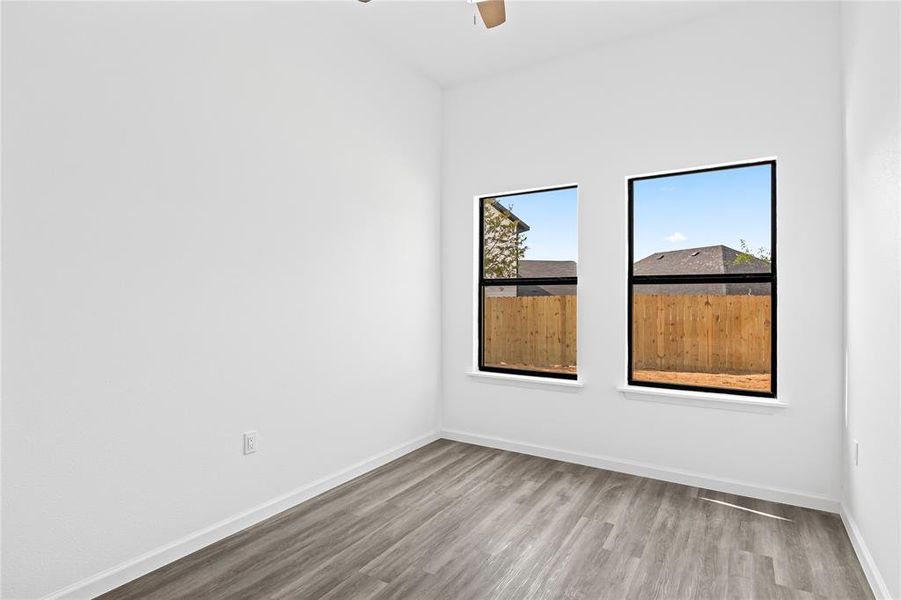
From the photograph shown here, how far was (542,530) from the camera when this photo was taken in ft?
8.39

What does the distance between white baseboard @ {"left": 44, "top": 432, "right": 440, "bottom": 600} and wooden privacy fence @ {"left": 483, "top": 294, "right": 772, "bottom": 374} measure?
1.41 metres

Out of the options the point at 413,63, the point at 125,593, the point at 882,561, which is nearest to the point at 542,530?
the point at 882,561

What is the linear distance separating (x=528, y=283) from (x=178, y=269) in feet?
8.39

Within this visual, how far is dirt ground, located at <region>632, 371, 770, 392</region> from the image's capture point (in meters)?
3.07

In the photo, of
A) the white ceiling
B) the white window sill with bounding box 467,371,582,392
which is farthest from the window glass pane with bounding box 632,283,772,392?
the white ceiling

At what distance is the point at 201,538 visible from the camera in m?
2.37

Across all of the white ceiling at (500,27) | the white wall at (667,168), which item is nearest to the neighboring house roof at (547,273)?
the white wall at (667,168)

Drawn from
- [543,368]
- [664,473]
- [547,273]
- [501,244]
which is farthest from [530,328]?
[664,473]

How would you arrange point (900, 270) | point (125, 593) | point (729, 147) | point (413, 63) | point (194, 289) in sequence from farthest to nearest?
1. point (413, 63)
2. point (729, 147)
3. point (194, 289)
4. point (125, 593)
5. point (900, 270)

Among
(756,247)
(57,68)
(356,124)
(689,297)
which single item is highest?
(356,124)

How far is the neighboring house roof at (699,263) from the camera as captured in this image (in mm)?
3105

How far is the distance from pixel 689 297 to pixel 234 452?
2980 mm

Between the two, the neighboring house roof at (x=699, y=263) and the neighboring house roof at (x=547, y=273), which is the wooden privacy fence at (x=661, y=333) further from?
the neighboring house roof at (x=699, y=263)

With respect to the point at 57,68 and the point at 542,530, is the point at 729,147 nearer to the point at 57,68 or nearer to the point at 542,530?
the point at 542,530
